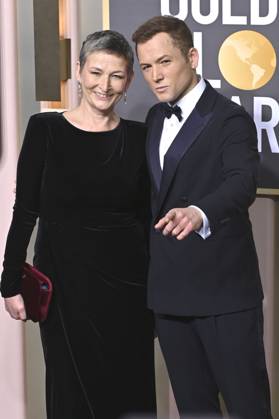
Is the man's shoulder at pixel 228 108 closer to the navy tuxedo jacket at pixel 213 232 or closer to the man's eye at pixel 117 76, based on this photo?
the navy tuxedo jacket at pixel 213 232

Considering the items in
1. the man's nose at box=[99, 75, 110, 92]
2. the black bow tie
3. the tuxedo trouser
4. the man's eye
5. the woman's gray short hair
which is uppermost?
the woman's gray short hair

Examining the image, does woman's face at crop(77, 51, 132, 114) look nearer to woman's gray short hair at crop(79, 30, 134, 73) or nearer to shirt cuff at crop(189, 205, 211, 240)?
woman's gray short hair at crop(79, 30, 134, 73)

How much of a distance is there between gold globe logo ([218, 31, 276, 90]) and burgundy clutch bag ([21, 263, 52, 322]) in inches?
Result: 25.3

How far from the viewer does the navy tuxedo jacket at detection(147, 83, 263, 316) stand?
176cm

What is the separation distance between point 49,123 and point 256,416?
703mm

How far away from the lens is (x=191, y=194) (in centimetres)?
180

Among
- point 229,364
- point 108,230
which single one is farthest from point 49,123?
point 229,364

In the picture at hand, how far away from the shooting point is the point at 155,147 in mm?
1874

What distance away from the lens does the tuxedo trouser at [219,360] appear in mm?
1834

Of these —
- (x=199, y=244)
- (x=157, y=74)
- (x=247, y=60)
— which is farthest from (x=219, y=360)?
(x=247, y=60)

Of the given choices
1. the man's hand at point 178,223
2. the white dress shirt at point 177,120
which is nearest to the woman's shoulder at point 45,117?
the white dress shirt at point 177,120

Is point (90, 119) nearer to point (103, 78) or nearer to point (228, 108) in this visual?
point (103, 78)

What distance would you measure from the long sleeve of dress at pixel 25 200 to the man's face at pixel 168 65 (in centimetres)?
26

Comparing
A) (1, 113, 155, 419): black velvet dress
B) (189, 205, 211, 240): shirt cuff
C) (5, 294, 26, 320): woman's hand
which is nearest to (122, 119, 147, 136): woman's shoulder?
(1, 113, 155, 419): black velvet dress
